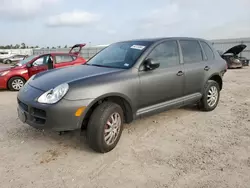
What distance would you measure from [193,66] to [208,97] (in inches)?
39.1

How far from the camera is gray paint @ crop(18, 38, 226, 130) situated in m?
2.94

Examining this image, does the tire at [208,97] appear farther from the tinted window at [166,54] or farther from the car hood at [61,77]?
the car hood at [61,77]

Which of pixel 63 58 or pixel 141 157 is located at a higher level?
pixel 63 58

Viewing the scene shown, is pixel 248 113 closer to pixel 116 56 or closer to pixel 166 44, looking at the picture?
pixel 166 44

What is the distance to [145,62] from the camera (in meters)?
3.65

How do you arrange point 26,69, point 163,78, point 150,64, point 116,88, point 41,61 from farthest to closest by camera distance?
point 41,61 < point 26,69 < point 163,78 < point 150,64 < point 116,88

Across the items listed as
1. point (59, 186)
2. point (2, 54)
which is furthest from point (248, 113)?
point (2, 54)

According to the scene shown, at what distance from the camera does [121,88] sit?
3318 mm

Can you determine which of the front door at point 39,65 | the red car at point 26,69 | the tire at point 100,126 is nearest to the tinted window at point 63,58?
the red car at point 26,69

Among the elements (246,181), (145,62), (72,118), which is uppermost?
(145,62)

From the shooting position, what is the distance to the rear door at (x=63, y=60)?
8.55 metres

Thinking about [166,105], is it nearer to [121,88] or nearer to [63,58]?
[121,88]

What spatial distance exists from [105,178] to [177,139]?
1561mm

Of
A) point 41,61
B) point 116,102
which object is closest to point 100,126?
point 116,102
